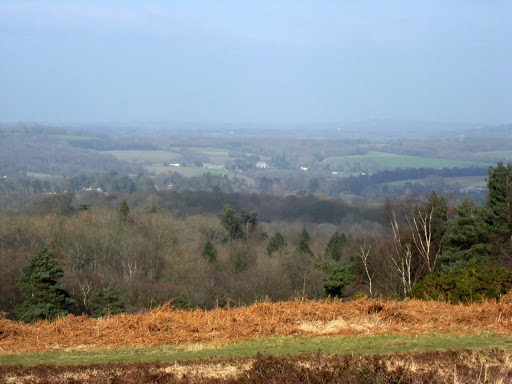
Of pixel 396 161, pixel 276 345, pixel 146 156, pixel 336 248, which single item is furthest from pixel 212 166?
pixel 276 345

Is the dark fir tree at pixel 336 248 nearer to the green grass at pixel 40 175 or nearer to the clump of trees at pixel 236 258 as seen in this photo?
the clump of trees at pixel 236 258

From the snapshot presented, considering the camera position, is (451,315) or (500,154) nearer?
(451,315)

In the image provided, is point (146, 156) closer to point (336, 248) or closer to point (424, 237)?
point (336, 248)

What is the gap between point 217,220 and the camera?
258 ft

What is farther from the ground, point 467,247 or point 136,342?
point 136,342

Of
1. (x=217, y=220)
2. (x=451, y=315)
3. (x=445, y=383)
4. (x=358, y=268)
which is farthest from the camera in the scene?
(x=217, y=220)

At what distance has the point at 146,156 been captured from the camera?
185m

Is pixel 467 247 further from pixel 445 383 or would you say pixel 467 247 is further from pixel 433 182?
pixel 433 182

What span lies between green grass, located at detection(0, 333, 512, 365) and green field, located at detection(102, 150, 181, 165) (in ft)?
553

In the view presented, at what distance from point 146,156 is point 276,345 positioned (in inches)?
7068

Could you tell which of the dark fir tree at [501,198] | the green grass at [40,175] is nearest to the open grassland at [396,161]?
the green grass at [40,175]

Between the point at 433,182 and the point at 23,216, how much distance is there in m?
84.6

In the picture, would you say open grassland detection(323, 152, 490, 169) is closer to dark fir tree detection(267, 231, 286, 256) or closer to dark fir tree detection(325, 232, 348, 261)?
dark fir tree detection(325, 232, 348, 261)

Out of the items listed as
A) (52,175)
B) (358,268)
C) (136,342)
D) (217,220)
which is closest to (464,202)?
(358,268)
